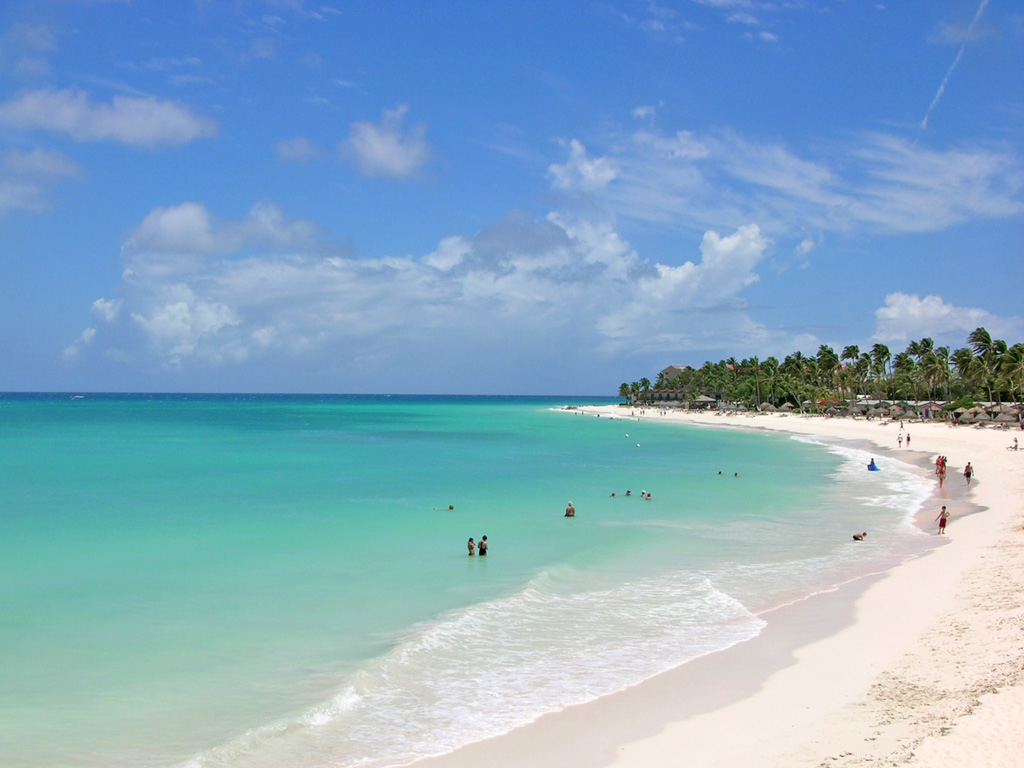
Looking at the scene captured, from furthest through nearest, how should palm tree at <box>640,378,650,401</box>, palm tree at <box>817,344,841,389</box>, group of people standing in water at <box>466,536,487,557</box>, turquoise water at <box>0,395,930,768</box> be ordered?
1. palm tree at <box>640,378,650,401</box>
2. palm tree at <box>817,344,841,389</box>
3. group of people standing in water at <box>466,536,487,557</box>
4. turquoise water at <box>0,395,930,768</box>

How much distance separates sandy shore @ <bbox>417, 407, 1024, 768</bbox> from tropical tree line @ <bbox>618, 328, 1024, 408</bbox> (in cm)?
6051

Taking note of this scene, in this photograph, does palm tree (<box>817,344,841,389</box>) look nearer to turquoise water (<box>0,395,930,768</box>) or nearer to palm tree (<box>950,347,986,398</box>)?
palm tree (<box>950,347,986,398</box>)

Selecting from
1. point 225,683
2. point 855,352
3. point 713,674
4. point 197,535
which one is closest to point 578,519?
point 197,535

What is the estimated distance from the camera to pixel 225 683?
10445 millimetres

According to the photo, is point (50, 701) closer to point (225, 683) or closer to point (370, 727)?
point (225, 683)

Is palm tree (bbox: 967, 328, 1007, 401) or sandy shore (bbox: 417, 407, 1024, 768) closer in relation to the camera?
sandy shore (bbox: 417, 407, 1024, 768)

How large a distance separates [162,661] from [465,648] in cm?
498

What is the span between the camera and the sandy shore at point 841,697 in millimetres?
7535

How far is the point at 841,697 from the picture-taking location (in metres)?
9.23

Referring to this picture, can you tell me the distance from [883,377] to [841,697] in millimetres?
102883

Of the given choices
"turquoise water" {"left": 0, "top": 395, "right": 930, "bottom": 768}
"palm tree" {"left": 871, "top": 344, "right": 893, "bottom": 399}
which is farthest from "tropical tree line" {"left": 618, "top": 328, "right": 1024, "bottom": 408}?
"turquoise water" {"left": 0, "top": 395, "right": 930, "bottom": 768}

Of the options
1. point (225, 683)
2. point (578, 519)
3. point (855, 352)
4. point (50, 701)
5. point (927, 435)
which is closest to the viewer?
point (50, 701)

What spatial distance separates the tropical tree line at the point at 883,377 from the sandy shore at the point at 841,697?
199ft

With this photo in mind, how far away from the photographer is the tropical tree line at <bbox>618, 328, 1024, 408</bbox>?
73562 mm
